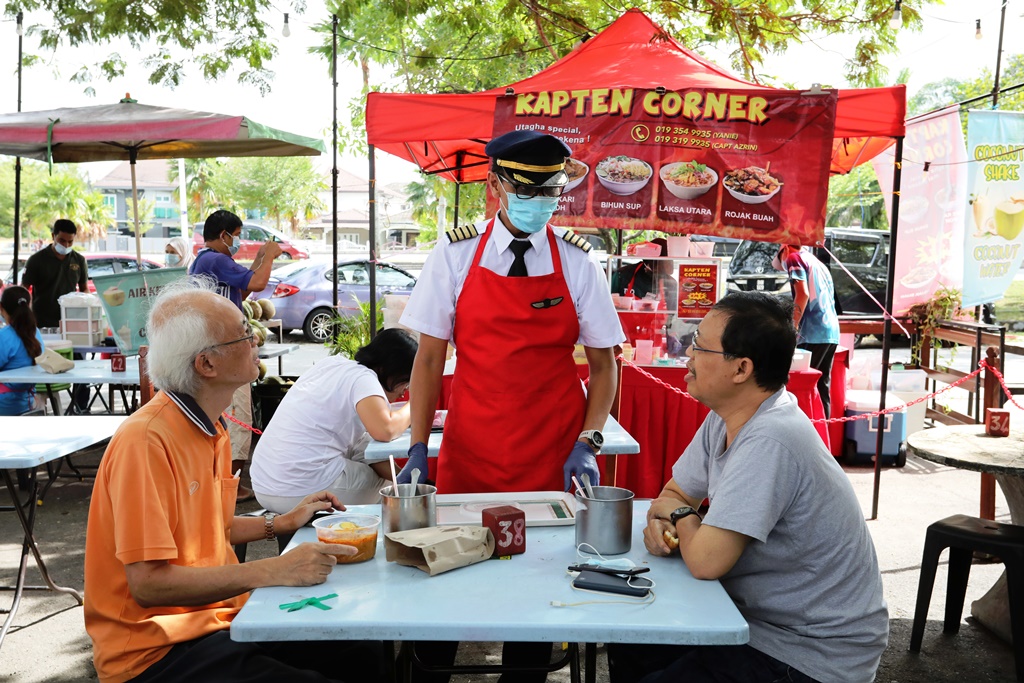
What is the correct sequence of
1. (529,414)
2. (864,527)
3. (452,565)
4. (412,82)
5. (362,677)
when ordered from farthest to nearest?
(412,82) < (529,414) < (362,677) < (864,527) < (452,565)

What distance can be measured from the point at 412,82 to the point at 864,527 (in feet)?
41.2

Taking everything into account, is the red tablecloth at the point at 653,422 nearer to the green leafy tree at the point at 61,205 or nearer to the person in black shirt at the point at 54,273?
the person in black shirt at the point at 54,273

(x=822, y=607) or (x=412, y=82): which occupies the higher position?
(x=412, y=82)

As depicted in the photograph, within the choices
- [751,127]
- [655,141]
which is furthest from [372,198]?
[751,127]

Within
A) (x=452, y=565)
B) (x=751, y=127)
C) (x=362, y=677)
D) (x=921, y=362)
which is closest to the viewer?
(x=452, y=565)

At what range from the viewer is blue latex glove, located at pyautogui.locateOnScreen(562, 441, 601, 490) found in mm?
2604

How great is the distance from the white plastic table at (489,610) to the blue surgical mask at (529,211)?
3.73 ft

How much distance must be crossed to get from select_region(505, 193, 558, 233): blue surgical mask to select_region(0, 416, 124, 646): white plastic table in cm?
185

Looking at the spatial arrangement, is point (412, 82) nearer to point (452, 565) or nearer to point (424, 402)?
point (424, 402)

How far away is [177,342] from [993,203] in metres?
7.24

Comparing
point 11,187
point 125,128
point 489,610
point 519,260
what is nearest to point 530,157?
point 519,260

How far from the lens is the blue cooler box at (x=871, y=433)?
6.96 meters

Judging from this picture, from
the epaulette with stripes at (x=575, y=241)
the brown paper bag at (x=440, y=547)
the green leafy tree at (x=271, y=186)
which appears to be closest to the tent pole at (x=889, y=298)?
the epaulette with stripes at (x=575, y=241)

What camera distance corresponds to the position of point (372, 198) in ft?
22.7
